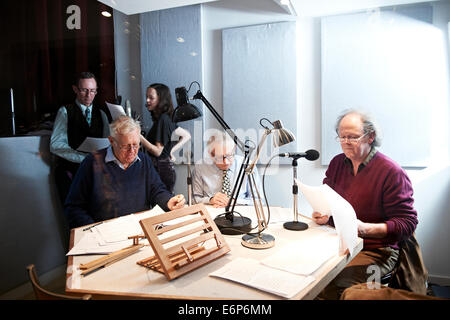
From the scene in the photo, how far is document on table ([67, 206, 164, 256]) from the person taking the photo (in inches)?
47.2

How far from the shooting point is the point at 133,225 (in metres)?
1.44

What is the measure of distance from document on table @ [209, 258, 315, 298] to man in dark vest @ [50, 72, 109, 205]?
1107 mm

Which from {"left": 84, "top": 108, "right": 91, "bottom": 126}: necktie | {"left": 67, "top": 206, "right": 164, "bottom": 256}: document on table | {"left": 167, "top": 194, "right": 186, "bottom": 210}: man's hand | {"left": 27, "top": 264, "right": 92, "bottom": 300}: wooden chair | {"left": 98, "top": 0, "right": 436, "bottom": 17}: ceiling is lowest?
{"left": 67, "top": 206, "right": 164, "bottom": 256}: document on table

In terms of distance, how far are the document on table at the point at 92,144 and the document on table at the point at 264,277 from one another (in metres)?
1.12

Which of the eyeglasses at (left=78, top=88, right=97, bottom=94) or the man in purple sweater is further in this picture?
the eyeglasses at (left=78, top=88, right=97, bottom=94)

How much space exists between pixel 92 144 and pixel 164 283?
1.12 meters

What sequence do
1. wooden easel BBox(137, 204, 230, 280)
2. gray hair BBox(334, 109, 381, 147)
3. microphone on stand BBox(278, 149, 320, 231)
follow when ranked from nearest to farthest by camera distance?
wooden easel BBox(137, 204, 230, 280) < microphone on stand BBox(278, 149, 320, 231) < gray hair BBox(334, 109, 381, 147)

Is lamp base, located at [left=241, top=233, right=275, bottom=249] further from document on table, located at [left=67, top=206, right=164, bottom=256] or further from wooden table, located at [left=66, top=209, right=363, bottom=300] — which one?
document on table, located at [left=67, top=206, right=164, bottom=256]

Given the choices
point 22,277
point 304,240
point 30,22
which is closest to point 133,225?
point 22,277

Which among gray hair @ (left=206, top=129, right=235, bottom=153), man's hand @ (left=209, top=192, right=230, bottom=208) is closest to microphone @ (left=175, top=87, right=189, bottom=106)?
gray hair @ (left=206, top=129, right=235, bottom=153)

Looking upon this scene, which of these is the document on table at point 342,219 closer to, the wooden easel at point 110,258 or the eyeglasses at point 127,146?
the wooden easel at point 110,258

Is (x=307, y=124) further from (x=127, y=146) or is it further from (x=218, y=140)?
(x=127, y=146)

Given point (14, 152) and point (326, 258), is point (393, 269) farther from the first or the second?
point (14, 152)

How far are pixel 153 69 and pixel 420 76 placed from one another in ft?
4.74
